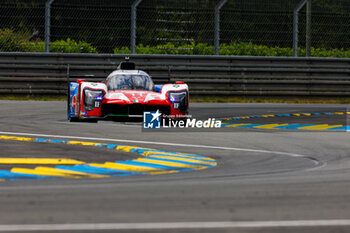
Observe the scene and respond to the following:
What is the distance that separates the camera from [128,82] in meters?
13.2

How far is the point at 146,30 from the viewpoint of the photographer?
19.0 metres

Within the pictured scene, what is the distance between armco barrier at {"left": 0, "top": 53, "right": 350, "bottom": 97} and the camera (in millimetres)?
19094

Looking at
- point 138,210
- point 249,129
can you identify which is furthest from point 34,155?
point 249,129

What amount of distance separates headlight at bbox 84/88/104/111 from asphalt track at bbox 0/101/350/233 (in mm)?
1160

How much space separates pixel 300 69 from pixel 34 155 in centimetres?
1296

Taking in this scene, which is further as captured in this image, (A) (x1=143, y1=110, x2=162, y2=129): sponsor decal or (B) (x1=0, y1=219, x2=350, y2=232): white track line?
(A) (x1=143, y1=110, x2=162, y2=129): sponsor decal

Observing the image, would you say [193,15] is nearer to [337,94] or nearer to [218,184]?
[337,94]

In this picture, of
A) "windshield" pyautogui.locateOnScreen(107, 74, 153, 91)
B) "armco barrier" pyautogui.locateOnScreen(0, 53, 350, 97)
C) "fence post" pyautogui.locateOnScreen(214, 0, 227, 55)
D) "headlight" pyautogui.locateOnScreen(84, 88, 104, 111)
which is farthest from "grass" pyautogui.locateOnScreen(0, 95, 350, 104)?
"headlight" pyautogui.locateOnScreen(84, 88, 104, 111)

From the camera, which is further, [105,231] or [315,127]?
[315,127]

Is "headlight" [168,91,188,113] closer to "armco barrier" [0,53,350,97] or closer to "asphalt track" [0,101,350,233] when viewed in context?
"asphalt track" [0,101,350,233]

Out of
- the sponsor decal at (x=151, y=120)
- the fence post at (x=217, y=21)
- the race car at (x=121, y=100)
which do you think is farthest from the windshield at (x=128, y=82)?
the fence post at (x=217, y=21)

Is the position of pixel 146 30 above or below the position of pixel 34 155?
above

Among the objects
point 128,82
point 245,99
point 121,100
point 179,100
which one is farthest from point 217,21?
point 121,100

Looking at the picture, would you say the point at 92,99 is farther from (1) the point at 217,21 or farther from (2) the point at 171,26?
(1) the point at 217,21
